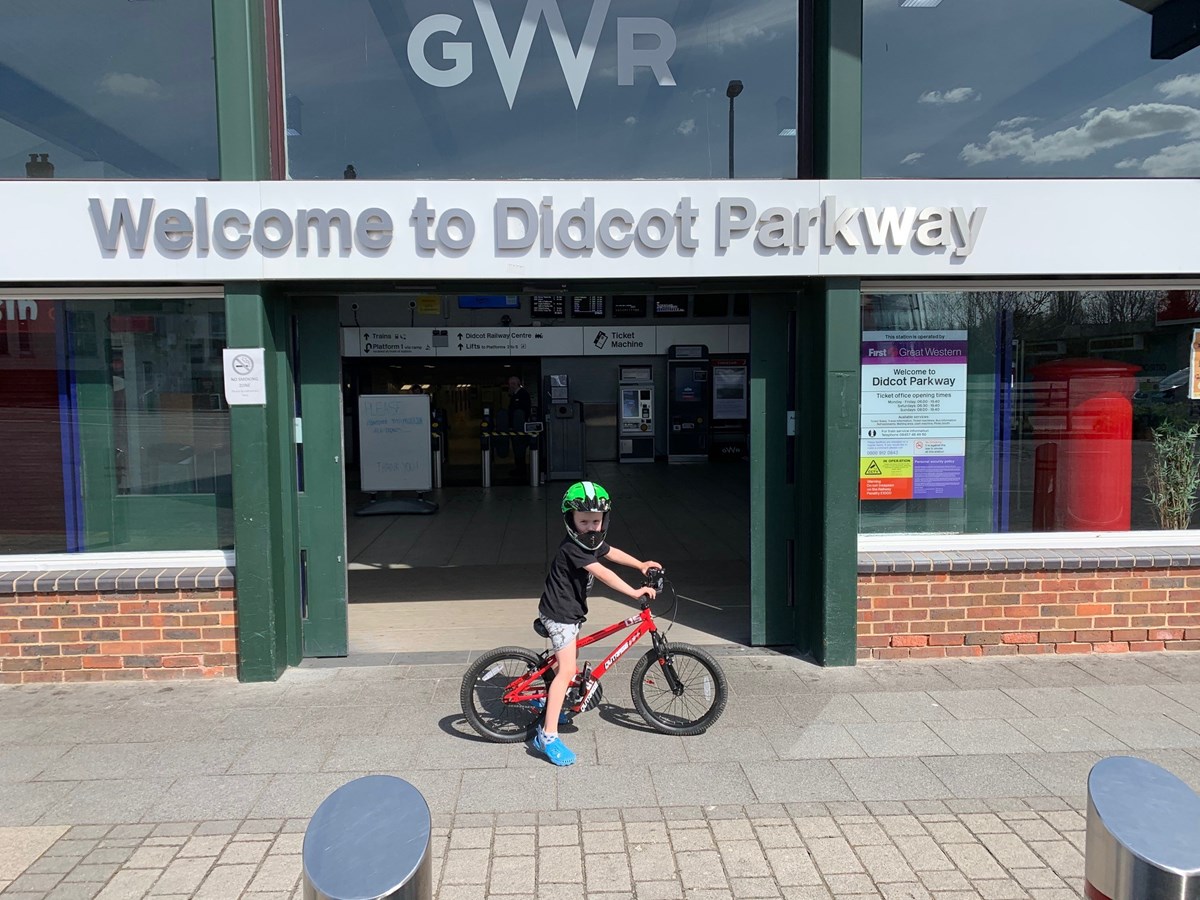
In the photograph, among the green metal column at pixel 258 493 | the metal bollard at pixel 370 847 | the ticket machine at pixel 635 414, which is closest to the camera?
the metal bollard at pixel 370 847

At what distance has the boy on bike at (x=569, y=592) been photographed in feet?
14.3

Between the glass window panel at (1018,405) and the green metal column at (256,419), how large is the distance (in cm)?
366

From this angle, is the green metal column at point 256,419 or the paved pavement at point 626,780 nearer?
the paved pavement at point 626,780

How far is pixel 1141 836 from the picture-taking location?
1.88 meters

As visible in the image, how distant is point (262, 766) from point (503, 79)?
4.22 m

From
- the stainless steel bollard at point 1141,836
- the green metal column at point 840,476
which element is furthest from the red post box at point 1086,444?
the stainless steel bollard at point 1141,836

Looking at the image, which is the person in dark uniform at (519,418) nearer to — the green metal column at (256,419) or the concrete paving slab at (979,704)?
the green metal column at (256,419)

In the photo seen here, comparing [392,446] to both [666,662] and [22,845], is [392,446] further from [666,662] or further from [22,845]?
[22,845]

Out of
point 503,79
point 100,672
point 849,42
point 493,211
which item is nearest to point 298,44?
point 503,79

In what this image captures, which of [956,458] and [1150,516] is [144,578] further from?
[1150,516]

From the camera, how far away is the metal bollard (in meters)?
1.70

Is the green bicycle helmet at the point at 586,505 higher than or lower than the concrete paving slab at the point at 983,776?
higher

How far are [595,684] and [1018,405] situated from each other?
3.57 meters

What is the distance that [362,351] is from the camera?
52.4ft
